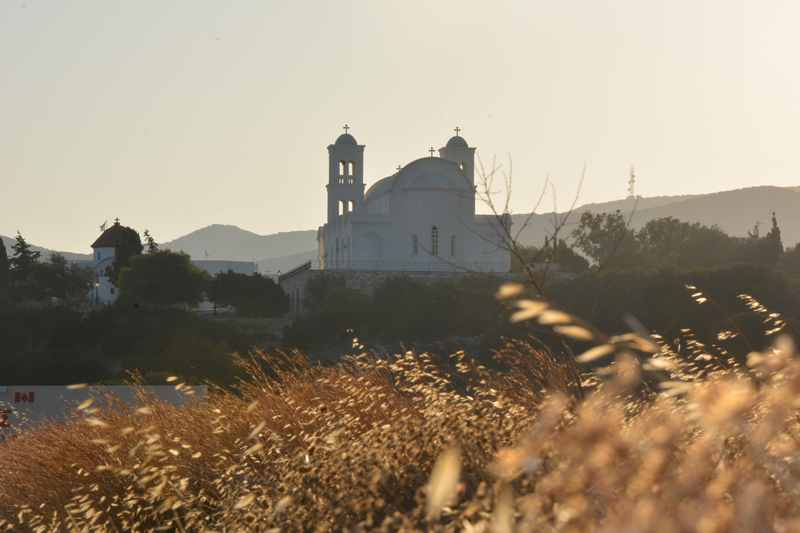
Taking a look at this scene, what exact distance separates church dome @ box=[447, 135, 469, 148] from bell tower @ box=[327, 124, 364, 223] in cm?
489

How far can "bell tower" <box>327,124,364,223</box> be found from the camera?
61.8m

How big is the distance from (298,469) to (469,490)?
91 cm

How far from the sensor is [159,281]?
5856cm

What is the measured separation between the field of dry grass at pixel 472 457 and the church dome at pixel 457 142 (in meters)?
53.3

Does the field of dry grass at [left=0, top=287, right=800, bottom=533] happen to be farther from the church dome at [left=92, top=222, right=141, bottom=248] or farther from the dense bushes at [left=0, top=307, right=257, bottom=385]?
the church dome at [left=92, top=222, right=141, bottom=248]

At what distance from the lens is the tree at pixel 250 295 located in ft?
191

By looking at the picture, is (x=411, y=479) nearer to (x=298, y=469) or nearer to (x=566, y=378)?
(x=298, y=469)

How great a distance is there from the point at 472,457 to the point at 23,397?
1552 cm

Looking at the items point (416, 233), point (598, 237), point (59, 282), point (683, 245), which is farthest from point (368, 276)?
point (59, 282)

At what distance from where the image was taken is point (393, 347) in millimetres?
49125

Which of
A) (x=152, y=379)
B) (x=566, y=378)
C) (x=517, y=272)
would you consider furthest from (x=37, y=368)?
(x=566, y=378)

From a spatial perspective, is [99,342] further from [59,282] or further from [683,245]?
[683,245]

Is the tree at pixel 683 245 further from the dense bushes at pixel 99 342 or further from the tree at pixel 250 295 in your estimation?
the dense bushes at pixel 99 342

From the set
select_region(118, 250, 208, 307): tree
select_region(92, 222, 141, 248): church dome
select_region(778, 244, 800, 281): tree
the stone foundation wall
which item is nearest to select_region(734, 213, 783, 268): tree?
select_region(778, 244, 800, 281): tree
